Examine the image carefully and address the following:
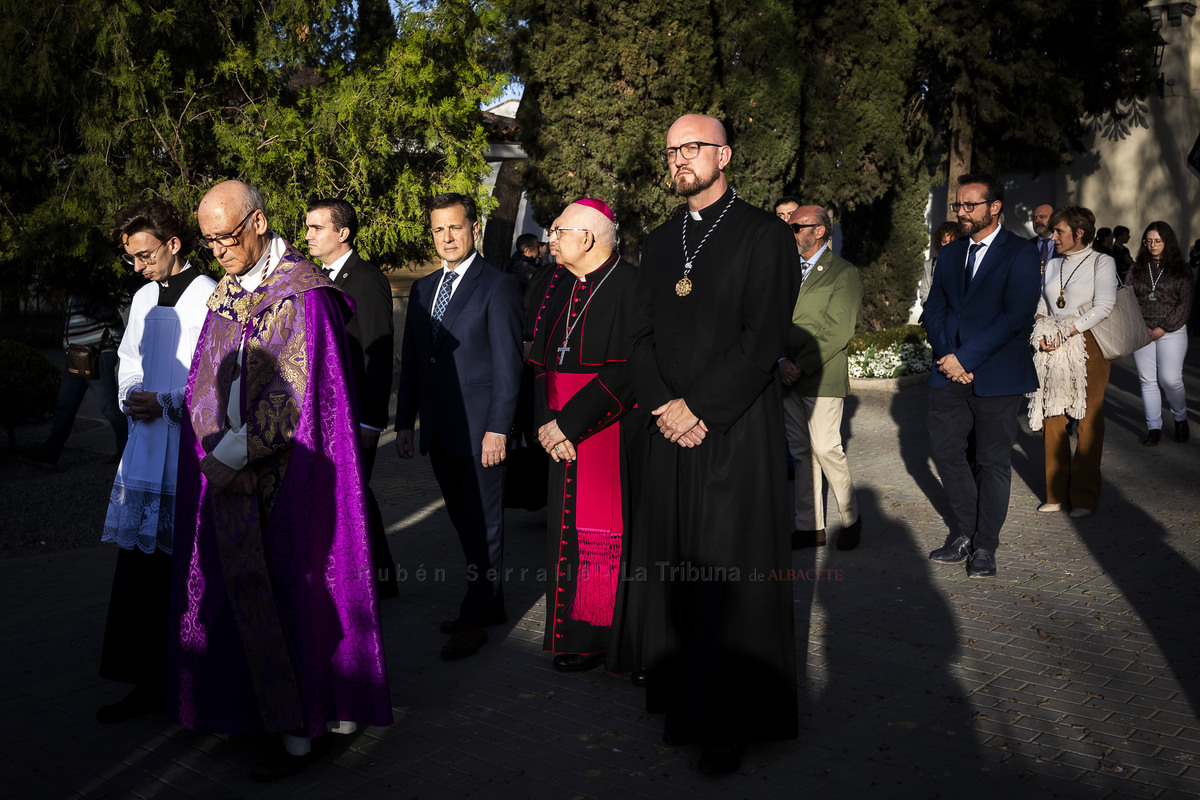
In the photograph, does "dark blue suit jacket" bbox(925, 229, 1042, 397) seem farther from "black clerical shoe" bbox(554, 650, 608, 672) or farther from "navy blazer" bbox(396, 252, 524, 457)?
"black clerical shoe" bbox(554, 650, 608, 672)

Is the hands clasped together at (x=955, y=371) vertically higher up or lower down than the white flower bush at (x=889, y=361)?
higher up

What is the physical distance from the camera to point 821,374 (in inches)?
272

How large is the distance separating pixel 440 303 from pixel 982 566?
349 cm

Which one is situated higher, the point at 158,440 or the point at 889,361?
the point at 158,440

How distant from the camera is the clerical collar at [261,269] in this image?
13.2 feet

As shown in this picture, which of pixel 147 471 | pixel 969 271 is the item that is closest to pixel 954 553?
pixel 969 271

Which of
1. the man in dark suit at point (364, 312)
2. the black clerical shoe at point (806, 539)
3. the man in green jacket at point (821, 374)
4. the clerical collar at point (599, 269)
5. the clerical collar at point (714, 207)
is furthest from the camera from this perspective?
the black clerical shoe at point (806, 539)

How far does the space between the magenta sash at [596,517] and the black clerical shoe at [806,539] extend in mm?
2323

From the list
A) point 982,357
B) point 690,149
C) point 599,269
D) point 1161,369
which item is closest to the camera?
→ point 690,149

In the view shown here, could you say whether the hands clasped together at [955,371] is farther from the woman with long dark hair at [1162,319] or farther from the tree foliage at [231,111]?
the tree foliage at [231,111]

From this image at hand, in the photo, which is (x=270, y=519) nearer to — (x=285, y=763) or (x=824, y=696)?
(x=285, y=763)

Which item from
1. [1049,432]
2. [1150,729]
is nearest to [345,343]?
[1150,729]

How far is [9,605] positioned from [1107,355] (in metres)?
7.52

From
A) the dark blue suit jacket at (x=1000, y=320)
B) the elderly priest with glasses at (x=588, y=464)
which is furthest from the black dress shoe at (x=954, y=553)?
the elderly priest with glasses at (x=588, y=464)
